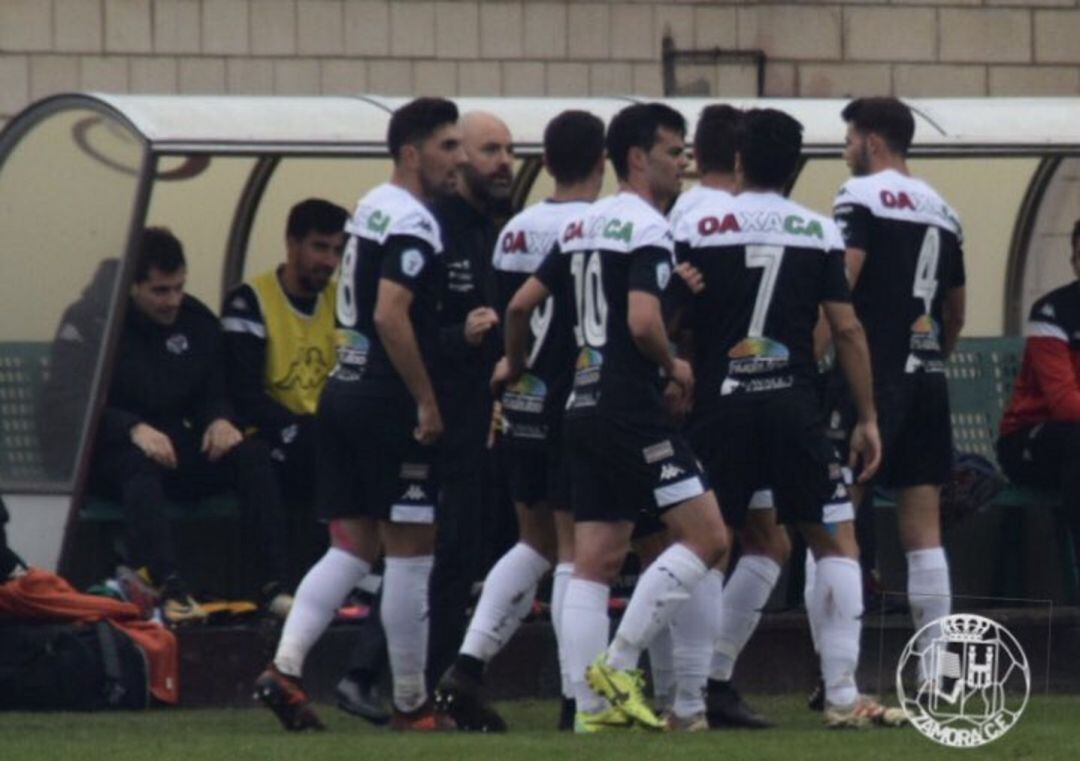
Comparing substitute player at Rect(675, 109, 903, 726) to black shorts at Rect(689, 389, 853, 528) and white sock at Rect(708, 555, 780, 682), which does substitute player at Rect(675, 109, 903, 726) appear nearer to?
black shorts at Rect(689, 389, 853, 528)

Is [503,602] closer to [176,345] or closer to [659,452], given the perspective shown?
[659,452]

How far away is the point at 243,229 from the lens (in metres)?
13.7

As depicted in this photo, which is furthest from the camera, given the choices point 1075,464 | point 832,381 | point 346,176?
point 346,176

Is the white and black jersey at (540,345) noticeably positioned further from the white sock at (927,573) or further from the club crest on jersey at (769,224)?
the white sock at (927,573)

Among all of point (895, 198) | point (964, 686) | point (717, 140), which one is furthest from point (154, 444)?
point (964, 686)

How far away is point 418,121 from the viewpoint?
1104cm

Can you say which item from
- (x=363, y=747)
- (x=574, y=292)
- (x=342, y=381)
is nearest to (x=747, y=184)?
(x=574, y=292)

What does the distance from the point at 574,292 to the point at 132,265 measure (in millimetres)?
2223

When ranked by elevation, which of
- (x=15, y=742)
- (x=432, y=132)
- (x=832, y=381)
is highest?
(x=432, y=132)

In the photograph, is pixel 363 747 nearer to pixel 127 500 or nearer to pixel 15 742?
pixel 15 742

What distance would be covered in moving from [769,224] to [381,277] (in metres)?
1.13

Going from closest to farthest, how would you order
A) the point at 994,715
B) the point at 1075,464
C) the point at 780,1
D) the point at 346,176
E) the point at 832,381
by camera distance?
the point at 994,715
the point at 832,381
the point at 1075,464
the point at 346,176
the point at 780,1

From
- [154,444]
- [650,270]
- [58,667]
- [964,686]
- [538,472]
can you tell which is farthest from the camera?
[154,444]

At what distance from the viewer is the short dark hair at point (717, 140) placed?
1125 cm
